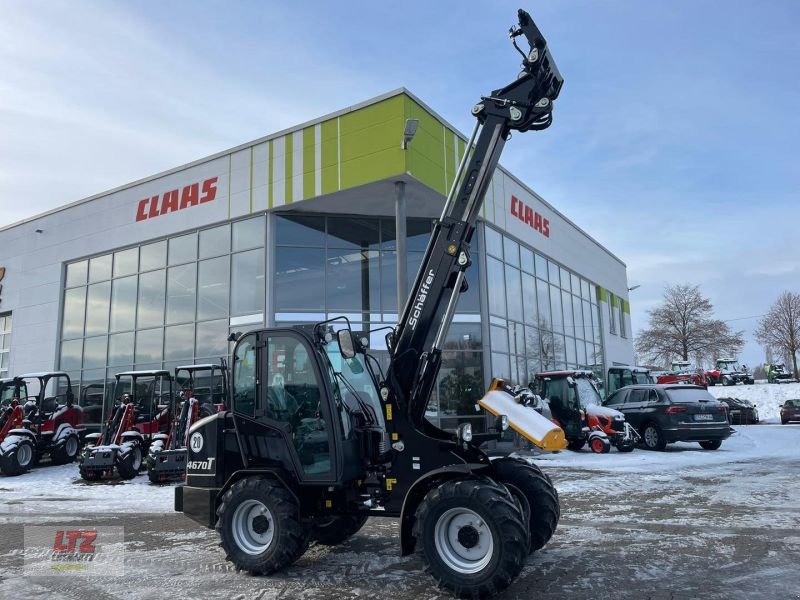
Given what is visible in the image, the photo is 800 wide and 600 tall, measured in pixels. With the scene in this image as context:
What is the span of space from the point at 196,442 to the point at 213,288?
37.3 feet

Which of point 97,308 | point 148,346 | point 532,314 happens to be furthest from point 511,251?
point 97,308

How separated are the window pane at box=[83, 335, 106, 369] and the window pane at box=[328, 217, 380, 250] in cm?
835

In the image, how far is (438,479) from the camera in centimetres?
494

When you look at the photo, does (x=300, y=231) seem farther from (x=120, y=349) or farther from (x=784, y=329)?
(x=784, y=329)

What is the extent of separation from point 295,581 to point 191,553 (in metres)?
1.58

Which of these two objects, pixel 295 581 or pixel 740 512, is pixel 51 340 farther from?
pixel 740 512

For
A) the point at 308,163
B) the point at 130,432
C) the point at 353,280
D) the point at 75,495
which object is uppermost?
the point at 308,163

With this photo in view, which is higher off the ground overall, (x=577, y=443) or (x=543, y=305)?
(x=543, y=305)

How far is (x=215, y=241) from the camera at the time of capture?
16.9 metres

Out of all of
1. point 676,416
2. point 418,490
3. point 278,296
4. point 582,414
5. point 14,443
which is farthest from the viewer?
point 278,296

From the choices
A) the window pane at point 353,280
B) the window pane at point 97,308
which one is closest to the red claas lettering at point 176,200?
the window pane at point 97,308

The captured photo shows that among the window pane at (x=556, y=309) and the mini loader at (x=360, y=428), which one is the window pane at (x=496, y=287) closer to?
the window pane at (x=556, y=309)

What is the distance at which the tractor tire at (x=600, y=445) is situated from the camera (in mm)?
14602

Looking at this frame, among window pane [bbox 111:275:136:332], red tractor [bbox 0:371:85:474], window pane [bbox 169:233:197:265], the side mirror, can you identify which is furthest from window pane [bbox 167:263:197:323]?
the side mirror
